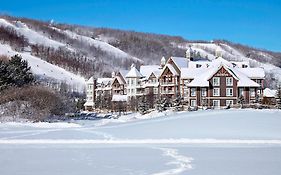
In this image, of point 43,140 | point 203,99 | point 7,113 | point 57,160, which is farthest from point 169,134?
point 203,99

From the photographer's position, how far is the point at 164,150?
17.4m

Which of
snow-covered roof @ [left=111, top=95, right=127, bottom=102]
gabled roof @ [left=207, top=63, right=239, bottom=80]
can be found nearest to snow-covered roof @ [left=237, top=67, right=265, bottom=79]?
gabled roof @ [left=207, top=63, right=239, bottom=80]

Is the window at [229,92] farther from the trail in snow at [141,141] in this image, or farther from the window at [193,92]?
the trail in snow at [141,141]

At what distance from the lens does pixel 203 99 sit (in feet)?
165

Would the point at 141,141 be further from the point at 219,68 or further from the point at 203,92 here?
the point at 219,68

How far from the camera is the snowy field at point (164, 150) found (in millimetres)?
12148

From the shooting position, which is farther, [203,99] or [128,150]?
[203,99]

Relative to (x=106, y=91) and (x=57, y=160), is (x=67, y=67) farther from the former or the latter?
(x=57, y=160)

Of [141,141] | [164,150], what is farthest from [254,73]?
A: [164,150]

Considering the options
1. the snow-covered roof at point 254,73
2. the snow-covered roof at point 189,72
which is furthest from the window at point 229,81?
the snow-covered roof at point 189,72

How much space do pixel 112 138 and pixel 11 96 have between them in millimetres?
23288

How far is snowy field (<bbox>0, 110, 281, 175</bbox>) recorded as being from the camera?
39.9 feet

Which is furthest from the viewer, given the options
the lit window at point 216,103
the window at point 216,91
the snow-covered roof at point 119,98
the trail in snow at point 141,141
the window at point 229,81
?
the snow-covered roof at point 119,98

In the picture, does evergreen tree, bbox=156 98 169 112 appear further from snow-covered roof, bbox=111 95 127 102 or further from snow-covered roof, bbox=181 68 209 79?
snow-covered roof, bbox=111 95 127 102
